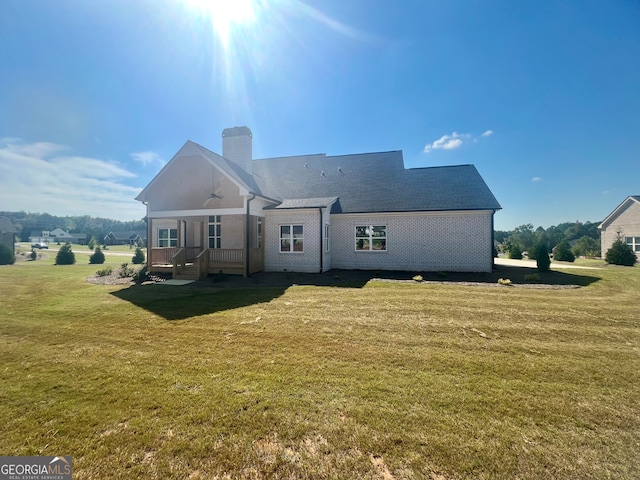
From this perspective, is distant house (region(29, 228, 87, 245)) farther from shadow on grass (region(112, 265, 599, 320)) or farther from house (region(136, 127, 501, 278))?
shadow on grass (region(112, 265, 599, 320))

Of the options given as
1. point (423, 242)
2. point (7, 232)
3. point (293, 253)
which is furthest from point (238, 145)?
point (7, 232)

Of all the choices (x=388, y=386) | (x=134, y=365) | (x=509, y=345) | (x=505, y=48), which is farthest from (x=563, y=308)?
(x=505, y=48)

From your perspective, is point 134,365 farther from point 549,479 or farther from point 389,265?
point 389,265

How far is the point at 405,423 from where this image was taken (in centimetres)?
319

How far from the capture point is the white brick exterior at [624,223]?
90.3ft

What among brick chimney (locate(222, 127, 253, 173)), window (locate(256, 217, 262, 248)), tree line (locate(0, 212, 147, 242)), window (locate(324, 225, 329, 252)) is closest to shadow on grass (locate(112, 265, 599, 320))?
window (locate(324, 225, 329, 252))

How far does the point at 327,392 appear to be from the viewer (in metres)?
3.84

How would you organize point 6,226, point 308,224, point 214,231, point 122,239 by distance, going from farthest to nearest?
1. point 122,239
2. point 6,226
3. point 214,231
4. point 308,224

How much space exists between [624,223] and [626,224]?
0.94 ft

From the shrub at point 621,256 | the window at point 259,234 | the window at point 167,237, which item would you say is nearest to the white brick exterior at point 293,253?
the window at point 259,234

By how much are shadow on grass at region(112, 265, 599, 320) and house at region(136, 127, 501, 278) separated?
42.5 inches

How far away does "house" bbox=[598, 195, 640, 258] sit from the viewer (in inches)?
1080

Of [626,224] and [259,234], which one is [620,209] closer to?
[626,224]

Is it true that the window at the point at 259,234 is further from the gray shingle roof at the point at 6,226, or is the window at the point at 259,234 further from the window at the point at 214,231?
the gray shingle roof at the point at 6,226
